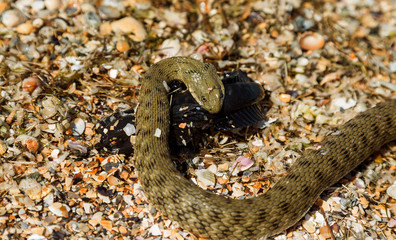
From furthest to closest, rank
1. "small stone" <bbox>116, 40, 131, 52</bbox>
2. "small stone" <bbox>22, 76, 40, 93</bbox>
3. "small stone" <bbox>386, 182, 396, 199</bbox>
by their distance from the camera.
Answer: "small stone" <bbox>116, 40, 131, 52</bbox> < "small stone" <bbox>22, 76, 40, 93</bbox> < "small stone" <bbox>386, 182, 396, 199</bbox>

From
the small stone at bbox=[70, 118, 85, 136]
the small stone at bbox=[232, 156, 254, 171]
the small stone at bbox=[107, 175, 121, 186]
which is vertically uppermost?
the small stone at bbox=[70, 118, 85, 136]

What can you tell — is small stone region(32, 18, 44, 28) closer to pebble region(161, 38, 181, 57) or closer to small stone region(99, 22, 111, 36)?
small stone region(99, 22, 111, 36)

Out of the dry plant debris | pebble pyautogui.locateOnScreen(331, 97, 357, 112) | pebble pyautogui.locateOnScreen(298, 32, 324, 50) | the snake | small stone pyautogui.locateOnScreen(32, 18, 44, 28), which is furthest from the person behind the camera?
pebble pyautogui.locateOnScreen(298, 32, 324, 50)

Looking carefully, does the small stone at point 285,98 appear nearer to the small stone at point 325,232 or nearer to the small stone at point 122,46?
the small stone at point 325,232

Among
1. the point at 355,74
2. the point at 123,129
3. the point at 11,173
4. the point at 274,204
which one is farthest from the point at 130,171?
the point at 355,74

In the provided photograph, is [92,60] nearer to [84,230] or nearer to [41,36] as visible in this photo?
[41,36]

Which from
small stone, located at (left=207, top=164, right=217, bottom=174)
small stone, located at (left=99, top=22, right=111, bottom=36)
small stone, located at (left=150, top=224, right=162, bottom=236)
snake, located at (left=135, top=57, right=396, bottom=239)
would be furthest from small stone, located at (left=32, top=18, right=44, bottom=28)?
small stone, located at (left=150, top=224, right=162, bottom=236)

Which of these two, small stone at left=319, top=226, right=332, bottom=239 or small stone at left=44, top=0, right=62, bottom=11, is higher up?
small stone at left=44, top=0, right=62, bottom=11
